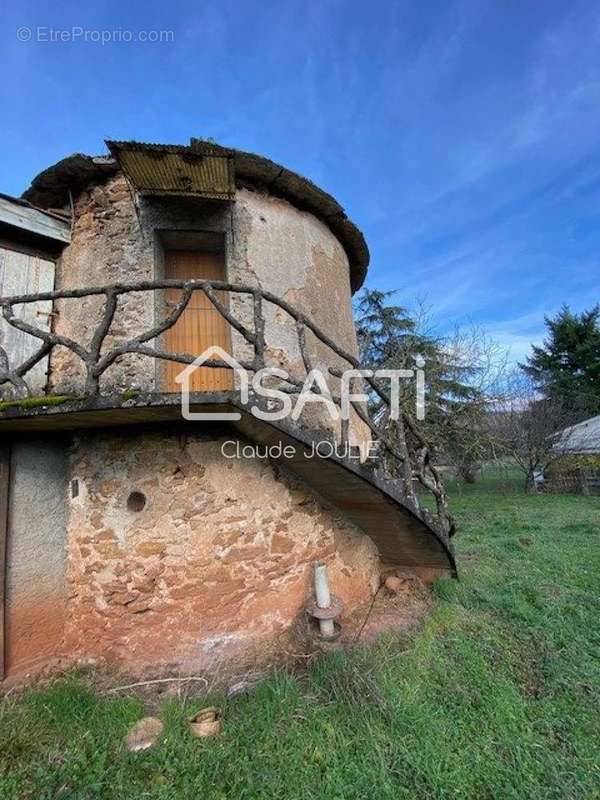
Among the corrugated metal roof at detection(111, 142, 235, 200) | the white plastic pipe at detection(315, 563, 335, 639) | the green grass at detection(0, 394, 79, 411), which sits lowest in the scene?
the white plastic pipe at detection(315, 563, 335, 639)

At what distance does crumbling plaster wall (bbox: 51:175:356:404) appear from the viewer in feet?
15.0

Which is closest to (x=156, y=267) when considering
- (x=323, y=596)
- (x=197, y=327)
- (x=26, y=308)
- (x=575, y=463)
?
(x=197, y=327)

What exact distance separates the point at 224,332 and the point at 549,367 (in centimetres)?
2577

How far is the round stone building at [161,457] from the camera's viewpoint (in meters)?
3.87

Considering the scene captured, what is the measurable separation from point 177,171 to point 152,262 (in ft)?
3.31

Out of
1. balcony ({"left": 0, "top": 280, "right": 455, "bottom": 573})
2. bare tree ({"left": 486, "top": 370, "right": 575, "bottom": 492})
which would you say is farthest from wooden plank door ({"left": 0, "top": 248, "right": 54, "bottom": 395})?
bare tree ({"left": 486, "top": 370, "right": 575, "bottom": 492})

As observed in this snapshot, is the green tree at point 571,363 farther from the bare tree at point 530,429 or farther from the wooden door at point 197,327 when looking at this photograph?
the wooden door at point 197,327

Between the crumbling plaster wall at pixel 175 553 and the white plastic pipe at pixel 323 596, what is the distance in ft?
0.82

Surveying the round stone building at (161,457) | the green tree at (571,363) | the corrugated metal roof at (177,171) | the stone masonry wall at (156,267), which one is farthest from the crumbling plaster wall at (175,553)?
the green tree at (571,363)

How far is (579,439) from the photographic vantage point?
61.1 ft

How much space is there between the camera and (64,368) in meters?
4.57

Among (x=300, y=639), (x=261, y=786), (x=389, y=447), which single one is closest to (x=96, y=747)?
(x=261, y=786)

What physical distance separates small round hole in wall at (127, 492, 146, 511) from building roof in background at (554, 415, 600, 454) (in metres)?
18.5

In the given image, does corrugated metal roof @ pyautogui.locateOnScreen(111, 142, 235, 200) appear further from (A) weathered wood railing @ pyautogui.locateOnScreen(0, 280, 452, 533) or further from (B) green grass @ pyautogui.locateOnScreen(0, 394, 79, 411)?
(B) green grass @ pyautogui.locateOnScreen(0, 394, 79, 411)
